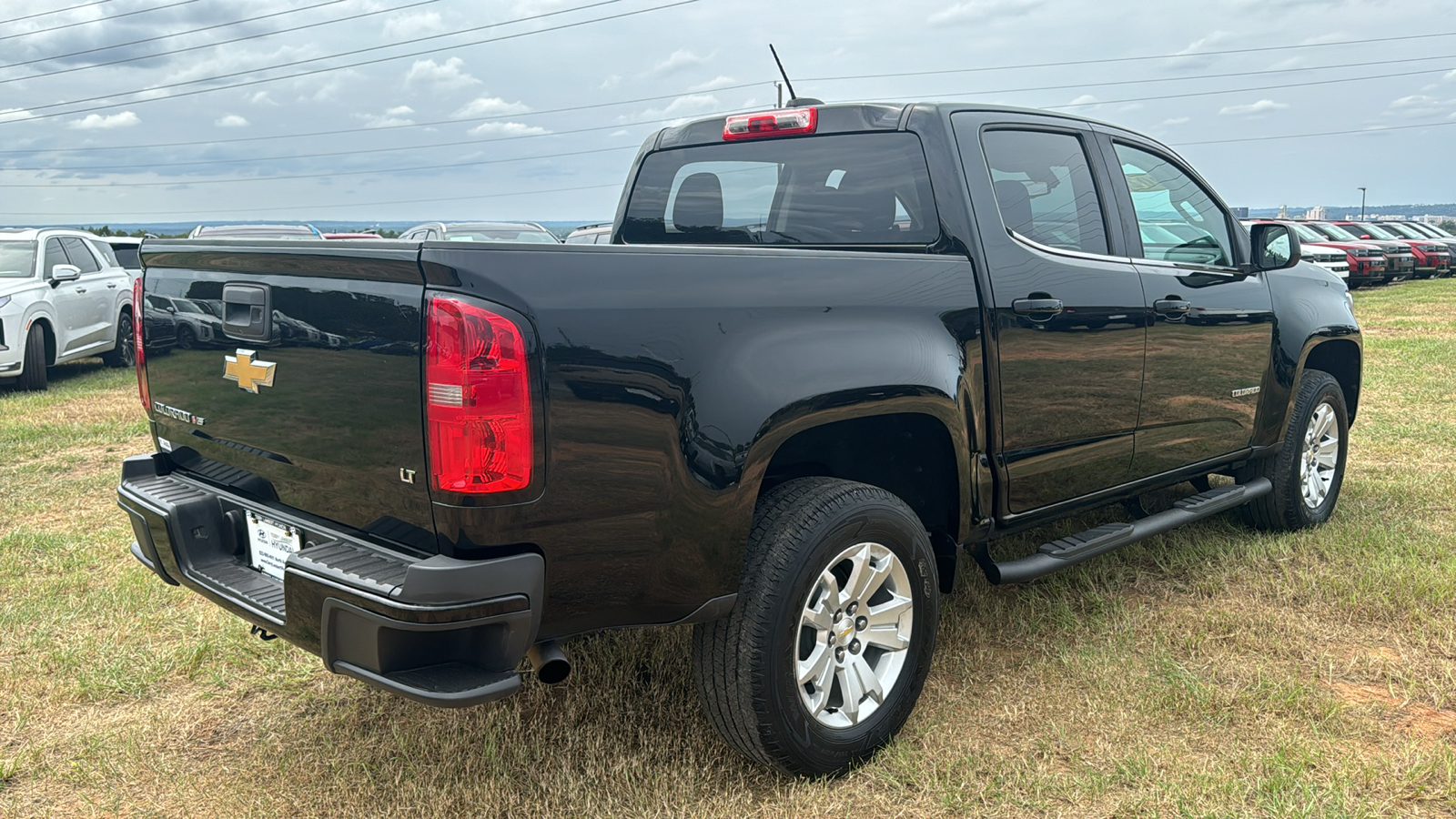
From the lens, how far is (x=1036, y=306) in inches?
136

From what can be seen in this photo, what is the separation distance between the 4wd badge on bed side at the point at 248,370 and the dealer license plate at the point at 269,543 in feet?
1.14

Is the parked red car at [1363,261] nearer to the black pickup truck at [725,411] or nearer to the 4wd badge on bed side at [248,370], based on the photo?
the black pickup truck at [725,411]

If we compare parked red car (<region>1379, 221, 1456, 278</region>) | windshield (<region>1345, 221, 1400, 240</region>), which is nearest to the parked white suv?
windshield (<region>1345, 221, 1400, 240</region>)

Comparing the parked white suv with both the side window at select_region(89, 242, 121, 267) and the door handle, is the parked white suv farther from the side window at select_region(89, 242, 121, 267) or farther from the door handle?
the door handle

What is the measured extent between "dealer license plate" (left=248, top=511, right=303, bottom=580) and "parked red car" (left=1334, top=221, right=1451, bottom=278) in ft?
97.2

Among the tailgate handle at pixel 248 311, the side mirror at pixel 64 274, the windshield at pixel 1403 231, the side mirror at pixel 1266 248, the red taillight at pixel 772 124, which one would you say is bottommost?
the side mirror at pixel 64 274

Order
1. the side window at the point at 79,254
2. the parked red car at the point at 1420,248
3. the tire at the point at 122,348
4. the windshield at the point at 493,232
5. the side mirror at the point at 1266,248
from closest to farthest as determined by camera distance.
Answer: the side mirror at the point at 1266,248, the side window at the point at 79,254, the tire at the point at 122,348, the windshield at the point at 493,232, the parked red car at the point at 1420,248

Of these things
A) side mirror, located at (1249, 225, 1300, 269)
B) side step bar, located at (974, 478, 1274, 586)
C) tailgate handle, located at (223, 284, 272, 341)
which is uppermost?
side mirror, located at (1249, 225, 1300, 269)

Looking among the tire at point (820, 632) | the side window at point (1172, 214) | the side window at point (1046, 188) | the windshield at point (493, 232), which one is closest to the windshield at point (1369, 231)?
the windshield at point (493, 232)

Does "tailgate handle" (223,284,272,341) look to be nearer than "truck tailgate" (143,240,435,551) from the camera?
No

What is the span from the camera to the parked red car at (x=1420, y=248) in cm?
2727

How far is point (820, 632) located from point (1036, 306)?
127 centimetres

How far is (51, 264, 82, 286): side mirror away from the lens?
10.7m

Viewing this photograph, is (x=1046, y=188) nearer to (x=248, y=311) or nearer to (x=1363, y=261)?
(x=248, y=311)
